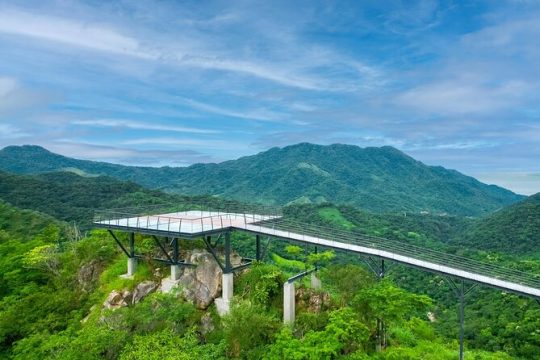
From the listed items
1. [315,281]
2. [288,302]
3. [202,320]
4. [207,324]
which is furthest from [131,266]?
[315,281]

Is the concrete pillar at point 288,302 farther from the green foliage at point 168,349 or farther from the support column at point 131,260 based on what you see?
the support column at point 131,260

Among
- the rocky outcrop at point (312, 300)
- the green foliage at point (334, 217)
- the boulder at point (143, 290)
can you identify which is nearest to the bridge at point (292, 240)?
the rocky outcrop at point (312, 300)

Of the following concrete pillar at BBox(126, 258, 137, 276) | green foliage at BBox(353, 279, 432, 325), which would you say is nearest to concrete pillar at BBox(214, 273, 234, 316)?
concrete pillar at BBox(126, 258, 137, 276)

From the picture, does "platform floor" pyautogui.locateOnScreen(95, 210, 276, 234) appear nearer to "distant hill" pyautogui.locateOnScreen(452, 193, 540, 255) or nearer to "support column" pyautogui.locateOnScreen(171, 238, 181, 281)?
"support column" pyautogui.locateOnScreen(171, 238, 181, 281)

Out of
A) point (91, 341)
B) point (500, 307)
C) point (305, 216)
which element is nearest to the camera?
point (91, 341)

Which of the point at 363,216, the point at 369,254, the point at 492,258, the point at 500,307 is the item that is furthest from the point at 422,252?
the point at 363,216

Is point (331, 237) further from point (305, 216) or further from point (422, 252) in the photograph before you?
point (305, 216)
